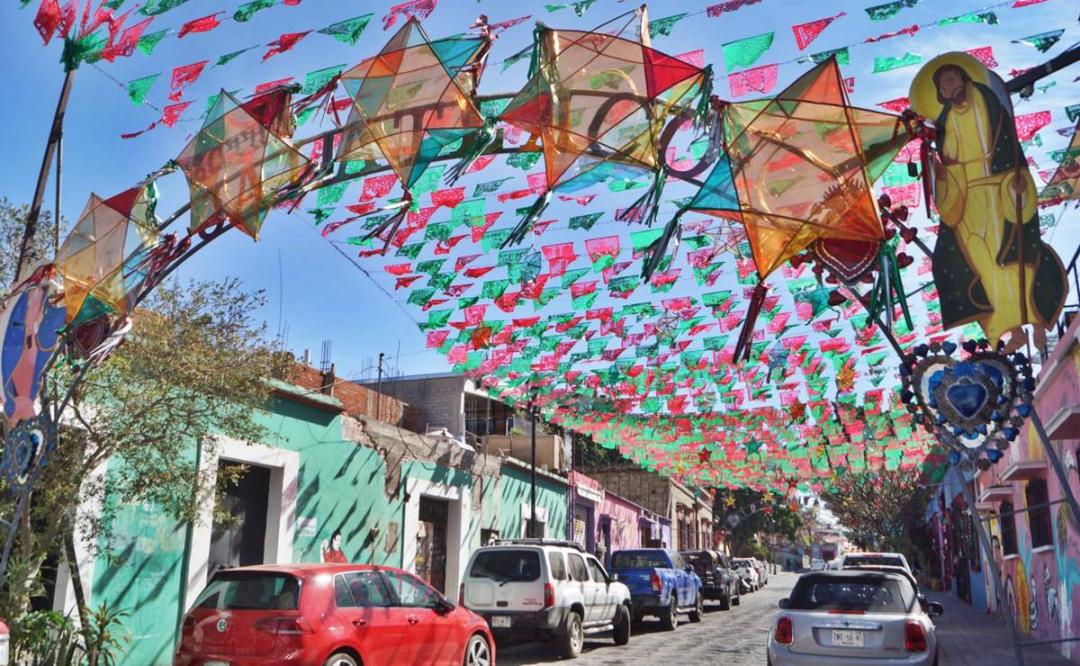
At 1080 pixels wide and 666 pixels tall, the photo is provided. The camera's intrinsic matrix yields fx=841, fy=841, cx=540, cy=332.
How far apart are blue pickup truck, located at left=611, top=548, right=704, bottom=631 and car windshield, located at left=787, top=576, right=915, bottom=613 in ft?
32.1

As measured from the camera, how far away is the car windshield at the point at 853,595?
29.9ft

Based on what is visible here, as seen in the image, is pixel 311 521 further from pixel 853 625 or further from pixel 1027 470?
pixel 1027 470

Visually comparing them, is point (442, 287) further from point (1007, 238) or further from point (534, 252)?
point (1007, 238)

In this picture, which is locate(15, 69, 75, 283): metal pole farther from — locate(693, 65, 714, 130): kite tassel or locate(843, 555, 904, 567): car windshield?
locate(843, 555, 904, 567): car windshield

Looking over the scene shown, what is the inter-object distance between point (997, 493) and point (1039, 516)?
327 cm

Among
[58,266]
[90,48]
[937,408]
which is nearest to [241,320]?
[58,266]

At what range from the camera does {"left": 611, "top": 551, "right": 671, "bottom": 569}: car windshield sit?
20375 millimetres

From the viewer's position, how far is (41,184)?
9.86 m

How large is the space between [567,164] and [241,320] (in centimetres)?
471

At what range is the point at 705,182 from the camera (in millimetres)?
8047

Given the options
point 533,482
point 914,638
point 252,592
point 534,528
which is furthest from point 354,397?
point 914,638

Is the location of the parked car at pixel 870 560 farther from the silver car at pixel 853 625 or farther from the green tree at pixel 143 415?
the green tree at pixel 143 415

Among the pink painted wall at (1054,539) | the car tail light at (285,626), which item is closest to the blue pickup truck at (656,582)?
the pink painted wall at (1054,539)

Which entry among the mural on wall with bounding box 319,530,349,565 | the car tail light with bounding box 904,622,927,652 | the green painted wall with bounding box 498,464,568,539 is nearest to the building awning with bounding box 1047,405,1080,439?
the car tail light with bounding box 904,622,927,652
